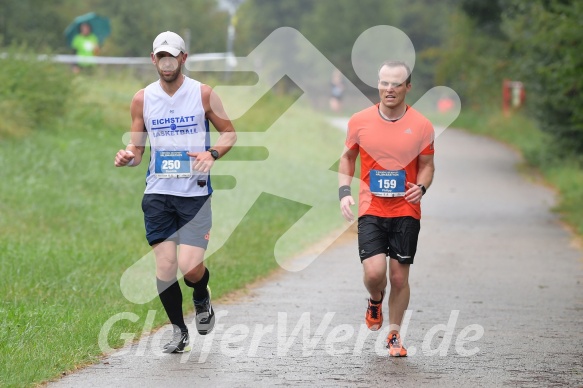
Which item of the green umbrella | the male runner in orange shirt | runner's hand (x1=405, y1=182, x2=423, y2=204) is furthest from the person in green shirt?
runner's hand (x1=405, y1=182, x2=423, y2=204)

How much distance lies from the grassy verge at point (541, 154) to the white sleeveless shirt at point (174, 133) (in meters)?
11.1

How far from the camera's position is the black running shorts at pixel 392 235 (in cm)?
816

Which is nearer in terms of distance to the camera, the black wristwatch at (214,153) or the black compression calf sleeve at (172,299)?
the black wristwatch at (214,153)

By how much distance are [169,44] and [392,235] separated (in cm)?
205

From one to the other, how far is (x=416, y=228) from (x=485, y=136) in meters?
34.8

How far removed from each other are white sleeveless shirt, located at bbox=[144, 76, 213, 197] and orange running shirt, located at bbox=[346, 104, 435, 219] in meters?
1.08

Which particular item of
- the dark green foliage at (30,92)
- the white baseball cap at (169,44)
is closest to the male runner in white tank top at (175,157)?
the white baseball cap at (169,44)

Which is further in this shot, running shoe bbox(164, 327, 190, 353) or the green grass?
the green grass

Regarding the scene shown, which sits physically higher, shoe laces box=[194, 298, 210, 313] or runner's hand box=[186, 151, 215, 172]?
runner's hand box=[186, 151, 215, 172]

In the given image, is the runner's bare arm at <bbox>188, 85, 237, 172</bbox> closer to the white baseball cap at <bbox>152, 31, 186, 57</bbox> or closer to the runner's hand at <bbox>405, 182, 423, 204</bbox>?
the white baseball cap at <bbox>152, 31, 186, 57</bbox>

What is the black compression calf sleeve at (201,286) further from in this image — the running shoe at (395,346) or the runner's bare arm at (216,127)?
the running shoe at (395,346)

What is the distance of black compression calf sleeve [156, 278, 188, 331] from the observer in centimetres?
828

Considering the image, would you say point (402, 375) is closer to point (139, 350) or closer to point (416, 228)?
point (416, 228)

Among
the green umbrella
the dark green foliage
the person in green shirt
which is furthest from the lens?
the green umbrella
